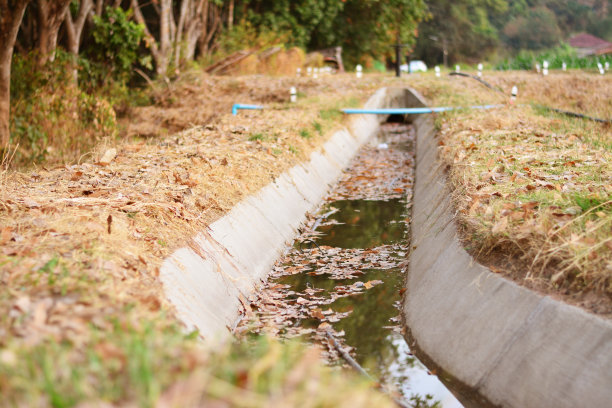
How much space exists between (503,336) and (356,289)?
250 centimetres

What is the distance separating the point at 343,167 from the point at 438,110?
346 cm

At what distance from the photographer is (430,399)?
16.4ft

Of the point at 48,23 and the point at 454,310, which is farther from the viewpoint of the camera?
the point at 48,23

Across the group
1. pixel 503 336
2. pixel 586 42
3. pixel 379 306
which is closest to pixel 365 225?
pixel 379 306

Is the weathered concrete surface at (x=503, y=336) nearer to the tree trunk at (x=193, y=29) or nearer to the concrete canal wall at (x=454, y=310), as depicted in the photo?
the concrete canal wall at (x=454, y=310)

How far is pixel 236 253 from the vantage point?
7.04 m

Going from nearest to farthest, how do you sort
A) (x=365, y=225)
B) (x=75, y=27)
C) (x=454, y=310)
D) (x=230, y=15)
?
(x=454, y=310) → (x=365, y=225) → (x=75, y=27) → (x=230, y=15)

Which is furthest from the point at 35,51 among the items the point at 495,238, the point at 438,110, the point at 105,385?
the point at 105,385

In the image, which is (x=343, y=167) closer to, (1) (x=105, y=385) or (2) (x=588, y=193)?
(2) (x=588, y=193)

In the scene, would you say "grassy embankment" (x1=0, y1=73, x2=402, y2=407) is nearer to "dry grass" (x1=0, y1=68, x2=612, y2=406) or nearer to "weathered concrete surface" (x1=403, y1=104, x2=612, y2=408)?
"dry grass" (x1=0, y1=68, x2=612, y2=406)

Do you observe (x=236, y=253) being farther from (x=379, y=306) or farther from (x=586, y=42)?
(x=586, y=42)

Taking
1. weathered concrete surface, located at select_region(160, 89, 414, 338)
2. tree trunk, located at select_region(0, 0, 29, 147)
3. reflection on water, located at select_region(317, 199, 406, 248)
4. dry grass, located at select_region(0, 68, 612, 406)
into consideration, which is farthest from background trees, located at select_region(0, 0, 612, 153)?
reflection on water, located at select_region(317, 199, 406, 248)

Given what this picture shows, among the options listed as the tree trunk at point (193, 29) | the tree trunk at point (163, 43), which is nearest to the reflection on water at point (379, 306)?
the tree trunk at point (163, 43)

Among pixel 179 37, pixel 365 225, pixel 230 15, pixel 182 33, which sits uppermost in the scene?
pixel 230 15
